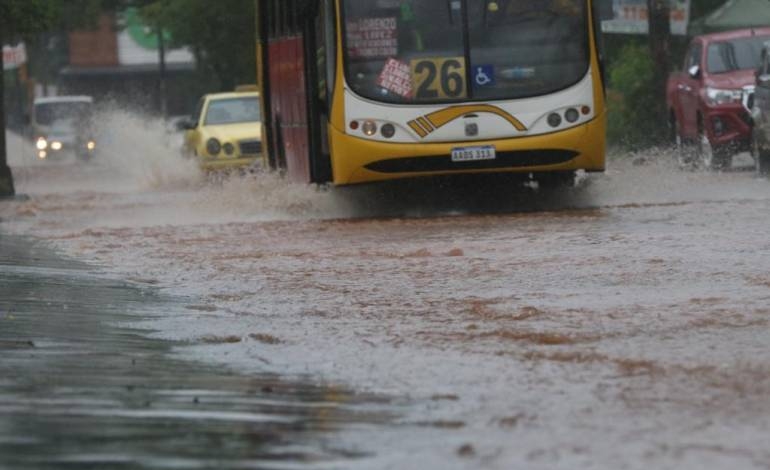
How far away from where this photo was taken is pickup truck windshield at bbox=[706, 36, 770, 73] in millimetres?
28031

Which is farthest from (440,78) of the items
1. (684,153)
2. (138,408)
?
(138,408)

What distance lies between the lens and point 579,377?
26.8 ft

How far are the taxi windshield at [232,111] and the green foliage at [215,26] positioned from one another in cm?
1363

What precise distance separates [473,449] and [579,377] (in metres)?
1.82

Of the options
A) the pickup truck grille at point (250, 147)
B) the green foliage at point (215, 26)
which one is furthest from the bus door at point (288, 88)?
the green foliage at point (215, 26)

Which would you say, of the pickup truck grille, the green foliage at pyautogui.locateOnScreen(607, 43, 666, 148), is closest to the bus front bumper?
the pickup truck grille

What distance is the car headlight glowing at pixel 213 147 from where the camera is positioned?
1308 inches

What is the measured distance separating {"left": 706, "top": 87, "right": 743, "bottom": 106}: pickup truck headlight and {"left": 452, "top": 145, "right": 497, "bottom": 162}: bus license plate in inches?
313

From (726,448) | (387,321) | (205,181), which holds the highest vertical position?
(726,448)

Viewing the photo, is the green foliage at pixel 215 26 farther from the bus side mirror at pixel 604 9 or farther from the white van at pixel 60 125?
the bus side mirror at pixel 604 9

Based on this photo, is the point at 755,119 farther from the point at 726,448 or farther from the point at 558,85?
the point at 726,448

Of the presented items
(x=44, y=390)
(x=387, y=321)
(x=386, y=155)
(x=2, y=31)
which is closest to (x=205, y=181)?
(x=2, y=31)

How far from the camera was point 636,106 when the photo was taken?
36.2 m

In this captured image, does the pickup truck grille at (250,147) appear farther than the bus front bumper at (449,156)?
Yes
